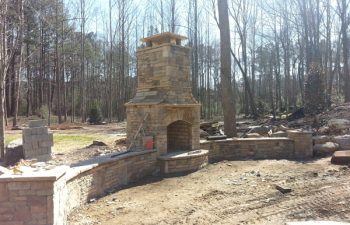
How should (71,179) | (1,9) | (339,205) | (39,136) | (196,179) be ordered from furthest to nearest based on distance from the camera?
1. (39,136)
2. (1,9)
3. (196,179)
4. (71,179)
5. (339,205)

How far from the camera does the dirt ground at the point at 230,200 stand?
5.02m

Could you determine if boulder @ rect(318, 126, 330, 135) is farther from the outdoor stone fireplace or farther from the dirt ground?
the outdoor stone fireplace

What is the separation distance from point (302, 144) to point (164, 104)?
15.9ft

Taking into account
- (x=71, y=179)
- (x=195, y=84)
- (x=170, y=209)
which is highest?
(x=195, y=84)

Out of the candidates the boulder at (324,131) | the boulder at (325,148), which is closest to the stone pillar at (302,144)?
the boulder at (325,148)

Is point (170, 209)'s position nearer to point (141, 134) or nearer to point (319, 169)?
point (141, 134)

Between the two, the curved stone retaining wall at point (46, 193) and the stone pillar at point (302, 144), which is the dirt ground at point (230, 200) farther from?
the stone pillar at point (302, 144)

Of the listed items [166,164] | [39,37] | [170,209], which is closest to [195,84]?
[39,37]

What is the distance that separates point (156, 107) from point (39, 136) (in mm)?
4683

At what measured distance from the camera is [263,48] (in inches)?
1291

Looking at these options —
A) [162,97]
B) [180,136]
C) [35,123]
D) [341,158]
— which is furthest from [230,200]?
[35,123]

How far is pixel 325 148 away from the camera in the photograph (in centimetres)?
992

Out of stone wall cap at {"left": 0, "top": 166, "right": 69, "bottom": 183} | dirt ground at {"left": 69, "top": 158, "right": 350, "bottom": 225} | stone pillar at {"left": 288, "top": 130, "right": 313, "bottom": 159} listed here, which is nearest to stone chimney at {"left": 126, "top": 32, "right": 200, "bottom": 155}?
dirt ground at {"left": 69, "top": 158, "right": 350, "bottom": 225}

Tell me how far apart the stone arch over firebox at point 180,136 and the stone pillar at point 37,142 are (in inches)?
168
